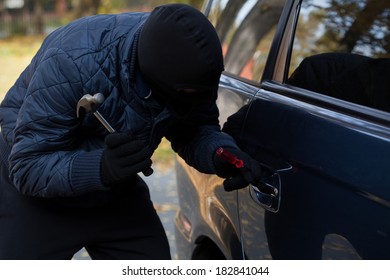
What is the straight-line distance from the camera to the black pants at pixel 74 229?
226 cm

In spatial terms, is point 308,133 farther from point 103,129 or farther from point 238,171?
point 103,129

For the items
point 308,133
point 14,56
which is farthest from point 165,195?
point 14,56

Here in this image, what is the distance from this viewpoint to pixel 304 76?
2.23 meters

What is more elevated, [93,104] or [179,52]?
[179,52]

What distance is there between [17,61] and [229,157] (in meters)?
11.6

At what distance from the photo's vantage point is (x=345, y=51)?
6.89ft

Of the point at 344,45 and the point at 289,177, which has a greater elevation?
the point at 344,45

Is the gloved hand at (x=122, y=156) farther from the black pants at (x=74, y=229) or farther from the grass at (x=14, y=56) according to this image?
the grass at (x=14, y=56)

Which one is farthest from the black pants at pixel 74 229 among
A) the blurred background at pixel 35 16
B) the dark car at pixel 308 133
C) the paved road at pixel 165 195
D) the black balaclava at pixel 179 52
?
the blurred background at pixel 35 16

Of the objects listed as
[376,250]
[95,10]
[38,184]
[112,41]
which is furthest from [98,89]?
[95,10]

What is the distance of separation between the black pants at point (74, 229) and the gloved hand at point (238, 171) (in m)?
0.34

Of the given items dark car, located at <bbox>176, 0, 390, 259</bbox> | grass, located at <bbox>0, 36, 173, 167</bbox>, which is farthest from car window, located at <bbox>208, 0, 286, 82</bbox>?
grass, located at <bbox>0, 36, 173, 167</bbox>

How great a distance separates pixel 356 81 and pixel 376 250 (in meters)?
0.59

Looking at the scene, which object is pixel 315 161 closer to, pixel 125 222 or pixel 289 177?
pixel 289 177
